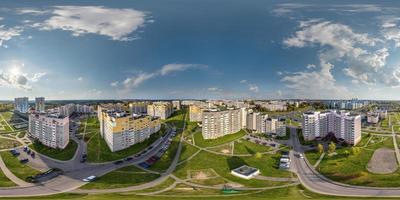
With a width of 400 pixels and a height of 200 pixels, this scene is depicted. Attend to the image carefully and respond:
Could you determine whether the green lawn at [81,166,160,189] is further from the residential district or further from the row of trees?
the row of trees

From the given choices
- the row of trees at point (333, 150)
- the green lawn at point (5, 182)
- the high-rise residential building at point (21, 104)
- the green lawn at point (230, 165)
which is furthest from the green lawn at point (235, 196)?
the high-rise residential building at point (21, 104)

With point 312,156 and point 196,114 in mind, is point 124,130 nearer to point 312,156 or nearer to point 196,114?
point 196,114

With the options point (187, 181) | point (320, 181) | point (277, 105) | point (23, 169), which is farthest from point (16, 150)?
point (277, 105)

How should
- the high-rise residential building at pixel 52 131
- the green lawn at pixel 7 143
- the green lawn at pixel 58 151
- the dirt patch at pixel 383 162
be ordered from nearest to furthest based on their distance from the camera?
1. the dirt patch at pixel 383 162
2. the green lawn at pixel 58 151
3. the high-rise residential building at pixel 52 131
4. the green lawn at pixel 7 143

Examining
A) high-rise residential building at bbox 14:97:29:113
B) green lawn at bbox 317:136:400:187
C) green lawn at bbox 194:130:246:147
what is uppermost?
high-rise residential building at bbox 14:97:29:113

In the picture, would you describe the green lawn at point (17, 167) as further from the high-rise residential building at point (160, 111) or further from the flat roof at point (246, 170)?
the high-rise residential building at point (160, 111)

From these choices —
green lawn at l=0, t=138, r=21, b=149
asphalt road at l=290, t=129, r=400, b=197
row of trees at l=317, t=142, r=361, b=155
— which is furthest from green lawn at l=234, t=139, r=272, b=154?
green lawn at l=0, t=138, r=21, b=149
